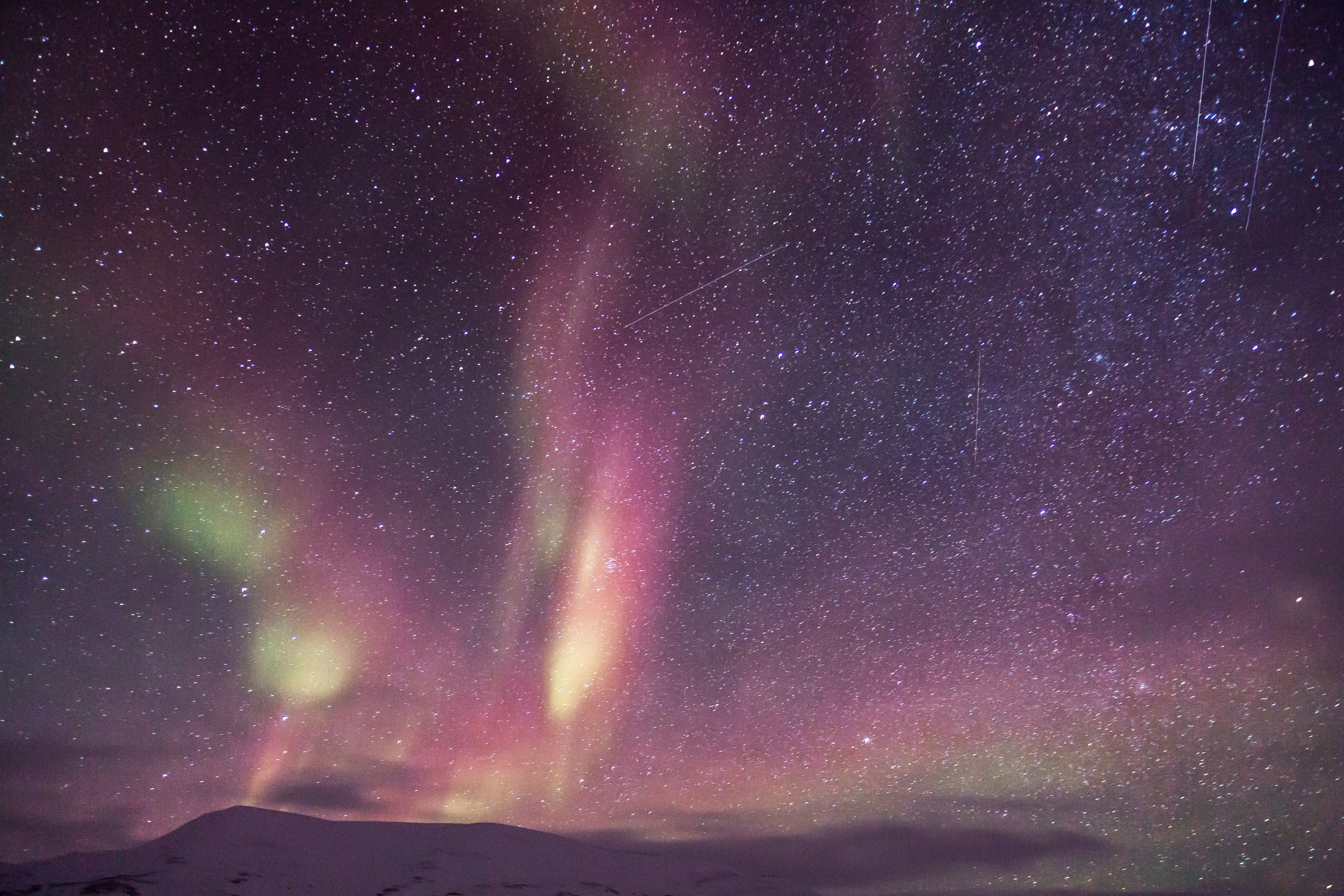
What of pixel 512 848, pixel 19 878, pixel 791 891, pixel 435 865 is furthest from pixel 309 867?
pixel 791 891

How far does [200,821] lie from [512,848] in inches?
985

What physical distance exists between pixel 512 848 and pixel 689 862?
1730 centimetres

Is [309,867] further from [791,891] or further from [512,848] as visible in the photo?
[791,891]

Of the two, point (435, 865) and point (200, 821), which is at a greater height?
point (200, 821)

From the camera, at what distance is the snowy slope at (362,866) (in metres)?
47.3

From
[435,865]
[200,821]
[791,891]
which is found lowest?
[791,891]

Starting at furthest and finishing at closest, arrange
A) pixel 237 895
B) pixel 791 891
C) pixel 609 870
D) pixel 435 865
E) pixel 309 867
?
pixel 791 891
pixel 609 870
pixel 435 865
pixel 309 867
pixel 237 895

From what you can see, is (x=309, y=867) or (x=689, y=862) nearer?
Answer: (x=309, y=867)

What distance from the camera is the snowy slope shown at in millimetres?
47344

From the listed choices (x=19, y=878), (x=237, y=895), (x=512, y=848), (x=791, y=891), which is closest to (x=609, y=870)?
(x=512, y=848)

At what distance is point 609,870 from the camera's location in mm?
65188

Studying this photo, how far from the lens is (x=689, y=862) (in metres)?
74.9

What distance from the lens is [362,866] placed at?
57.2 m

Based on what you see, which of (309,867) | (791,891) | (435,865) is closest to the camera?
(309,867)
